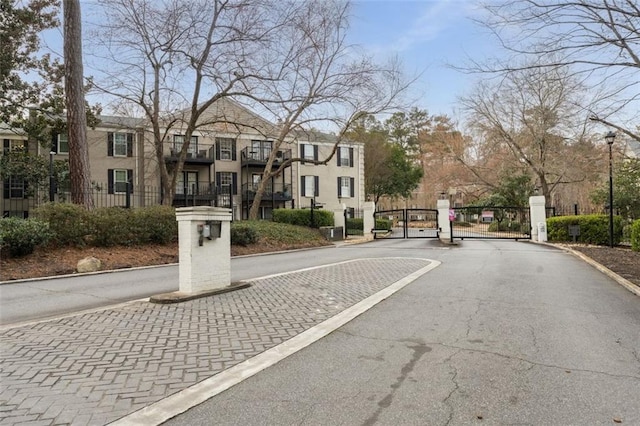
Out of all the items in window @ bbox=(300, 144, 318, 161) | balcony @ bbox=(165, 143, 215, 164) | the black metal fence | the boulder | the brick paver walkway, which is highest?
window @ bbox=(300, 144, 318, 161)

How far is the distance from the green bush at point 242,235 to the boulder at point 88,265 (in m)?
5.73

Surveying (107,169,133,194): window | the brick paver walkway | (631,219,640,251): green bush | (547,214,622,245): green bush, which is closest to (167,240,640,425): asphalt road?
the brick paver walkway

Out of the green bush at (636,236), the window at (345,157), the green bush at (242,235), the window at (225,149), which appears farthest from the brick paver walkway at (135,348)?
the window at (345,157)

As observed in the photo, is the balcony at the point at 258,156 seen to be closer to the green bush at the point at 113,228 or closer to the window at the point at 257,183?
the window at the point at 257,183

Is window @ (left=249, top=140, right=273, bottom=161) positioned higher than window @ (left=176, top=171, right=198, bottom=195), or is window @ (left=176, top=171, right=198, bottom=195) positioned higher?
window @ (left=249, top=140, right=273, bottom=161)

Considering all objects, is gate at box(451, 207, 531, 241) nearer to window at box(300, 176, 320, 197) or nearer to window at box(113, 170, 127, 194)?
window at box(300, 176, 320, 197)

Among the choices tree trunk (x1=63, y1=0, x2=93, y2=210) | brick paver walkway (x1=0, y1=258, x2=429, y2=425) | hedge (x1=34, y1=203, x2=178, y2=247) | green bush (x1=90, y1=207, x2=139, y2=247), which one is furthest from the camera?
tree trunk (x1=63, y1=0, x2=93, y2=210)

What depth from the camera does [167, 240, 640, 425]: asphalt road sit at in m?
3.26

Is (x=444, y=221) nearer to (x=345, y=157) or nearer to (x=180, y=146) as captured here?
(x=345, y=157)

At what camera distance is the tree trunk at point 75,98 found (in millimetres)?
14469

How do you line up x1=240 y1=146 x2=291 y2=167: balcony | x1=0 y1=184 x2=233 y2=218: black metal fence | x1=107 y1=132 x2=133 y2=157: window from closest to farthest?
x1=0 y1=184 x2=233 y2=218: black metal fence → x1=107 y1=132 x2=133 y2=157: window → x1=240 y1=146 x2=291 y2=167: balcony

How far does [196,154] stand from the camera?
101 ft

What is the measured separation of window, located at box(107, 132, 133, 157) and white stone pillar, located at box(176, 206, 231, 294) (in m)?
24.1

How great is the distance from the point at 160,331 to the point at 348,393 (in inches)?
107
